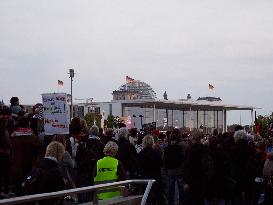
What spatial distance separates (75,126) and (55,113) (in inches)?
58.5

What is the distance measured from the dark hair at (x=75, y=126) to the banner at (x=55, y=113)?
1297mm

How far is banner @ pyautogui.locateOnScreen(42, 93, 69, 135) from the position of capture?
11734 mm

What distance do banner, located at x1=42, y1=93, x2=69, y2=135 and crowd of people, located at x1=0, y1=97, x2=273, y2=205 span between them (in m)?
0.32

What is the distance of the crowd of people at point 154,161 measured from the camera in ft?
39.3

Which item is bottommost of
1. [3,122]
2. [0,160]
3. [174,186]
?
[174,186]

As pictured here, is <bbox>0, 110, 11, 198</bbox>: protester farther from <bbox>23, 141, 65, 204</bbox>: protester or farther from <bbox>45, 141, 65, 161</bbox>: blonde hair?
<bbox>23, 141, 65, 204</bbox>: protester

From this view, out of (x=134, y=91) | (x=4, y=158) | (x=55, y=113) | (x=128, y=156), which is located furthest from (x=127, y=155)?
(x=134, y=91)

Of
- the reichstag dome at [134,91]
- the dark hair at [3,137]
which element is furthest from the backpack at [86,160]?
the reichstag dome at [134,91]

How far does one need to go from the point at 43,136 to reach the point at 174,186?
430 cm

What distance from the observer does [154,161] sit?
14.1 metres

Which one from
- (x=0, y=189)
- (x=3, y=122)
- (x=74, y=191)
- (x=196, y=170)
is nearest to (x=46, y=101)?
(x=3, y=122)

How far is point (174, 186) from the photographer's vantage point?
51.4 feet

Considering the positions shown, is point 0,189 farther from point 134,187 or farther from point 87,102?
point 87,102

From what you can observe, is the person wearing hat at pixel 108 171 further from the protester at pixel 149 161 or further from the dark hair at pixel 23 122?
the protester at pixel 149 161
